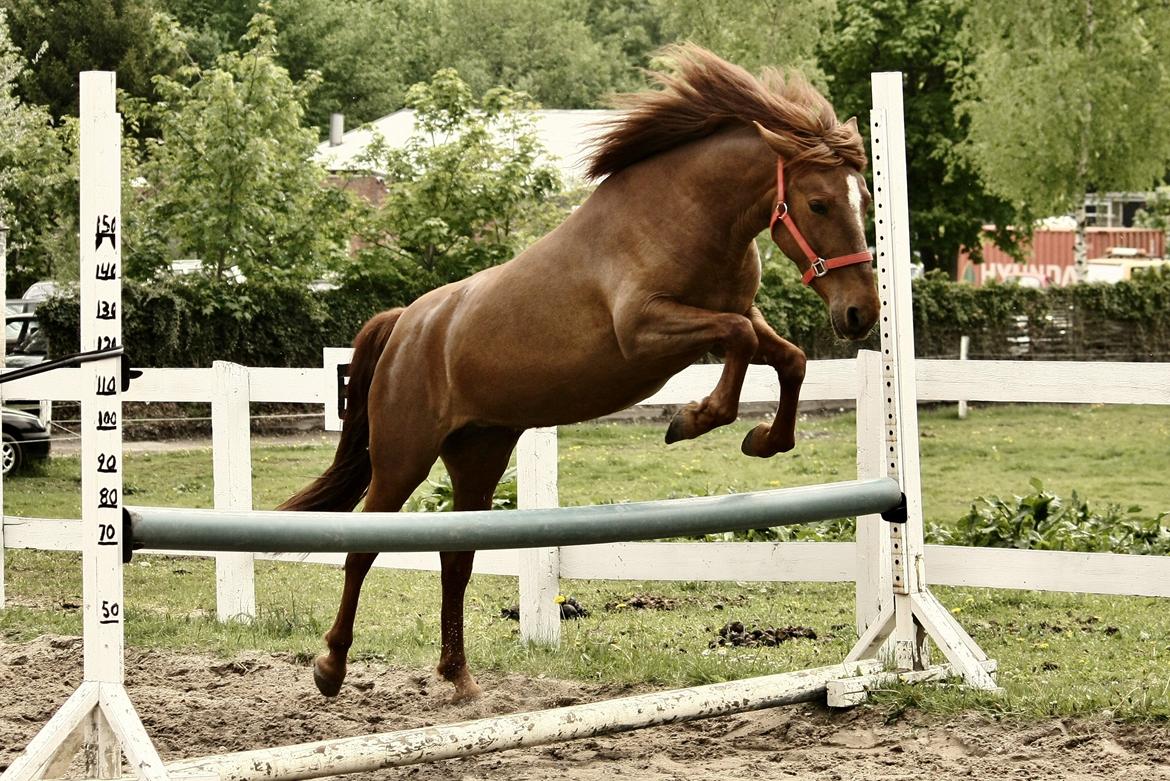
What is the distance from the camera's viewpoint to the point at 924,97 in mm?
30719

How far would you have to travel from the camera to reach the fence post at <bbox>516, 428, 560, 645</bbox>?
612cm

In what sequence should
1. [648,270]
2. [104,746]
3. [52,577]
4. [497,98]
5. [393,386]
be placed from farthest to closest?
[497,98]
[52,577]
[393,386]
[648,270]
[104,746]

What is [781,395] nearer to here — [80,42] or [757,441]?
[757,441]

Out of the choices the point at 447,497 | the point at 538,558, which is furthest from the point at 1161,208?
the point at 538,558

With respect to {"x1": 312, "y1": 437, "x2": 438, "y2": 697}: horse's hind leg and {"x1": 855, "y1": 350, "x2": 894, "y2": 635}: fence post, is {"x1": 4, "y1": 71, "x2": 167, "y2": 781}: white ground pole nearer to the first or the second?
{"x1": 312, "y1": 437, "x2": 438, "y2": 697}: horse's hind leg

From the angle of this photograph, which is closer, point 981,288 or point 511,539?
point 511,539

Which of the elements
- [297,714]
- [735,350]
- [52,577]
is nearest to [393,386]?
[297,714]

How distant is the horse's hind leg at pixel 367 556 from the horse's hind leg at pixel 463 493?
143 millimetres

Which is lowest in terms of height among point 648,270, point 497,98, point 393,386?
point 393,386

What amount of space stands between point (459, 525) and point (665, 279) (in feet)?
3.32

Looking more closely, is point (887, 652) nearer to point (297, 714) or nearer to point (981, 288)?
point (297, 714)

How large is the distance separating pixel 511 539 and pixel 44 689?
268cm

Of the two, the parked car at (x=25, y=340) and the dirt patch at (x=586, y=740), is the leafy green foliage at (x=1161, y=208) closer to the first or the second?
the parked car at (x=25, y=340)

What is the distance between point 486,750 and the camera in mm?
3916
